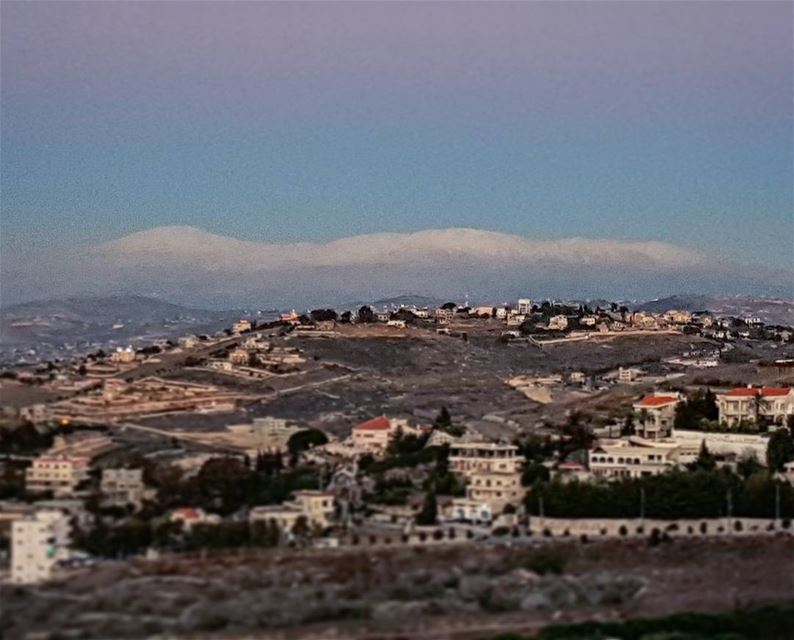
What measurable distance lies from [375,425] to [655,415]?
230 inches

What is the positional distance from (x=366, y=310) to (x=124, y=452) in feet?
89.7

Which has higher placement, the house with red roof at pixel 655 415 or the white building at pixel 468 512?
the house with red roof at pixel 655 415

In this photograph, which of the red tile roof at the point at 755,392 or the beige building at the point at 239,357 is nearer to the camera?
the red tile roof at the point at 755,392

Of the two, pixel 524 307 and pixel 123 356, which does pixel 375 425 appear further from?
pixel 524 307

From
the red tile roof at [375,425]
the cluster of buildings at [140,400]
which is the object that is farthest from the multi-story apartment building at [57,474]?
the red tile roof at [375,425]

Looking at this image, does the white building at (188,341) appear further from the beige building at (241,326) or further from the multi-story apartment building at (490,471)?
the multi-story apartment building at (490,471)

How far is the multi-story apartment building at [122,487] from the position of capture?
17.5m

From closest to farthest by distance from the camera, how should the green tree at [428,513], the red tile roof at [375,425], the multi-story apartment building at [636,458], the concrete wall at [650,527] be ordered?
the green tree at [428,513]
the concrete wall at [650,527]
the multi-story apartment building at [636,458]
the red tile roof at [375,425]

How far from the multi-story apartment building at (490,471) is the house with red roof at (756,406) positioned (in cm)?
662

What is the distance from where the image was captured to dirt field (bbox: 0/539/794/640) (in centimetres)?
1381

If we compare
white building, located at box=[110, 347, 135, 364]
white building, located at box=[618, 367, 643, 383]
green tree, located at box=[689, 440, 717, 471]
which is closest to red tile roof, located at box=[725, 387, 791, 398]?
green tree, located at box=[689, 440, 717, 471]

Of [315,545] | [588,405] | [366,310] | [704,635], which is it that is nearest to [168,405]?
[315,545]

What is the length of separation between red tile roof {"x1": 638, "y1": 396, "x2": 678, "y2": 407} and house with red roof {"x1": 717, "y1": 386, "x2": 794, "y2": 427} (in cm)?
94

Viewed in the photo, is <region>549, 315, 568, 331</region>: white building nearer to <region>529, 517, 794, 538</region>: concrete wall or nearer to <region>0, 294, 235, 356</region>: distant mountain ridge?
<region>0, 294, 235, 356</region>: distant mountain ridge
